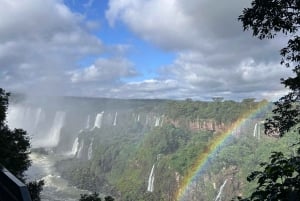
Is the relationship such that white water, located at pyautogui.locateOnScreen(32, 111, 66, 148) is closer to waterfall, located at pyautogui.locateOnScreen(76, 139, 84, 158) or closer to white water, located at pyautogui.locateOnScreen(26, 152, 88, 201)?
white water, located at pyautogui.locateOnScreen(26, 152, 88, 201)

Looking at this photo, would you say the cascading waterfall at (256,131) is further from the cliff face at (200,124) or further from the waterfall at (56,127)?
the waterfall at (56,127)

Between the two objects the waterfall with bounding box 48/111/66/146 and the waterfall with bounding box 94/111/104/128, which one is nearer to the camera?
the waterfall with bounding box 48/111/66/146

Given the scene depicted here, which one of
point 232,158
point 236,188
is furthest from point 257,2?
point 232,158

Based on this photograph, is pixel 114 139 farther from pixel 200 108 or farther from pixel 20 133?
pixel 20 133

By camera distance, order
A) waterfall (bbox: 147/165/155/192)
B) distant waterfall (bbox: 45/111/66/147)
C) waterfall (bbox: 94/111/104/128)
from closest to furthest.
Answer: waterfall (bbox: 147/165/155/192) < distant waterfall (bbox: 45/111/66/147) < waterfall (bbox: 94/111/104/128)

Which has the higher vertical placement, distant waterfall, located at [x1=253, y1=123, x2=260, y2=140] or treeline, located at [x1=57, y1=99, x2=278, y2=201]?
distant waterfall, located at [x1=253, y1=123, x2=260, y2=140]

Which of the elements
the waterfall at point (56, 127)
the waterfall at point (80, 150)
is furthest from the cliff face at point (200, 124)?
the waterfall at point (56, 127)

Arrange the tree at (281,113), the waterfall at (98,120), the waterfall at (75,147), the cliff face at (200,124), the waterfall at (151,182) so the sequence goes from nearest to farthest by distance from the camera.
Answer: the tree at (281,113), the waterfall at (151,182), the cliff face at (200,124), the waterfall at (75,147), the waterfall at (98,120)

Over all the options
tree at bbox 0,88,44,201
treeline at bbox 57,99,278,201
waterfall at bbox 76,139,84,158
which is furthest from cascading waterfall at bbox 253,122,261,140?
tree at bbox 0,88,44,201

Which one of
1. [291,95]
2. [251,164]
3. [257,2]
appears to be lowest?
[251,164]

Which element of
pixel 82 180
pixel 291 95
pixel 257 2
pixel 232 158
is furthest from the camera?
pixel 82 180

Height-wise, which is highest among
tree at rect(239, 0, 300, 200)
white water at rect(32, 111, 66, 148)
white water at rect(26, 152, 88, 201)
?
tree at rect(239, 0, 300, 200)
